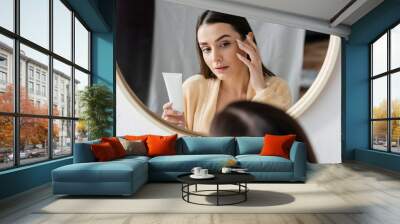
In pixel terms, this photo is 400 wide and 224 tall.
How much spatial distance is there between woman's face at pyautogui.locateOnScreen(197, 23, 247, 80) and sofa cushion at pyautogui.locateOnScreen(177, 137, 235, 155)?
6.66ft

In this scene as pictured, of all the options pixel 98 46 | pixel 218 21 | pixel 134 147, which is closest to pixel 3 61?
pixel 134 147

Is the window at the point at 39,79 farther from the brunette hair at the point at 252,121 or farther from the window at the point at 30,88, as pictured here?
the brunette hair at the point at 252,121

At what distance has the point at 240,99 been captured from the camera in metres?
A: 8.35

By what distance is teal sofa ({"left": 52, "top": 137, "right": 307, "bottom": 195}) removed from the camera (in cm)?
471

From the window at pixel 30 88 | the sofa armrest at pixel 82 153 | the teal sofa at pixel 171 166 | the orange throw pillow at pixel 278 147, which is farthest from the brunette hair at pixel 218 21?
the window at pixel 30 88

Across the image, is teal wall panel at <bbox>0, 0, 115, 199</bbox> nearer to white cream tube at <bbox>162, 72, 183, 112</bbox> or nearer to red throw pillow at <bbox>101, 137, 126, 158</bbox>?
red throw pillow at <bbox>101, 137, 126, 158</bbox>

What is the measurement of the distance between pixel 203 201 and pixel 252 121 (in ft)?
13.8

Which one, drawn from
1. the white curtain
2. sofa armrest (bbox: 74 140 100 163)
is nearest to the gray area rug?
sofa armrest (bbox: 74 140 100 163)

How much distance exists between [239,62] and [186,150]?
263cm

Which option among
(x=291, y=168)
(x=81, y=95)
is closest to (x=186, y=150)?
(x=291, y=168)

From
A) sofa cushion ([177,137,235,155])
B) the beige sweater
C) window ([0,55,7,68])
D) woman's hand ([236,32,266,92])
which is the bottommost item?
sofa cushion ([177,137,235,155])

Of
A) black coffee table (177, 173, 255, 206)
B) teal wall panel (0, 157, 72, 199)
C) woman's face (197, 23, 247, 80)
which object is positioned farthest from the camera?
woman's face (197, 23, 247, 80)

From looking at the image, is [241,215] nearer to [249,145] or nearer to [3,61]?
[249,145]

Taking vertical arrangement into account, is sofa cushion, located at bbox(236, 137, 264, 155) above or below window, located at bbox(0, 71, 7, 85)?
below
